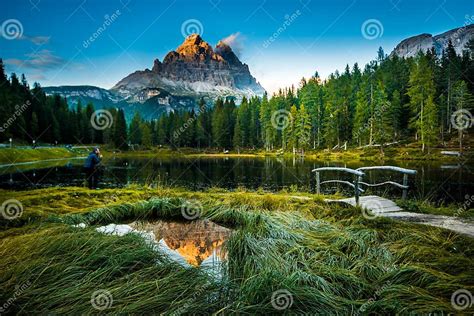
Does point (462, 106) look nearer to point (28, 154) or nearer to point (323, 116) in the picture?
point (323, 116)

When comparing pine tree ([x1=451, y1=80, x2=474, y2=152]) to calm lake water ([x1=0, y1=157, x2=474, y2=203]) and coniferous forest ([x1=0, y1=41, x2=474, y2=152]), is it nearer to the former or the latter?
coniferous forest ([x1=0, y1=41, x2=474, y2=152])

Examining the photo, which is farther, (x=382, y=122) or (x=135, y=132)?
(x=135, y=132)

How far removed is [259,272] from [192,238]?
2976mm

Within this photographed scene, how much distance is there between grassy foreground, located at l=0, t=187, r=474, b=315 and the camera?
3.18 metres

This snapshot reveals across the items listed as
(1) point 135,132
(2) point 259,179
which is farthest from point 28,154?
(1) point 135,132

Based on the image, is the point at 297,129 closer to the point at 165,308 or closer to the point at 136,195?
the point at 136,195

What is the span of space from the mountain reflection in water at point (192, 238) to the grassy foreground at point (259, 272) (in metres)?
0.66

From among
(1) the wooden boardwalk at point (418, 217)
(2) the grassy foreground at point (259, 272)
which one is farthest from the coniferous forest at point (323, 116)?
(2) the grassy foreground at point (259, 272)

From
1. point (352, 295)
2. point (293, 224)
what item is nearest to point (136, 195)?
point (293, 224)

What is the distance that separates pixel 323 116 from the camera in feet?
211

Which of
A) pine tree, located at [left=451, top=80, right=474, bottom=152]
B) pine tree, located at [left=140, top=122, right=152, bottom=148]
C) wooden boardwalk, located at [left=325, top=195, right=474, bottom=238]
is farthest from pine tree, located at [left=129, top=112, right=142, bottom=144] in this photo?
wooden boardwalk, located at [left=325, top=195, right=474, bottom=238]

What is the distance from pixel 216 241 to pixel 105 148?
85.2m

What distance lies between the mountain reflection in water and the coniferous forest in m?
21.4

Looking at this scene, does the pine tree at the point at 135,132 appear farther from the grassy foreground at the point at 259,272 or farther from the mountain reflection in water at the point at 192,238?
the grassy foreground at the point at 259,272
